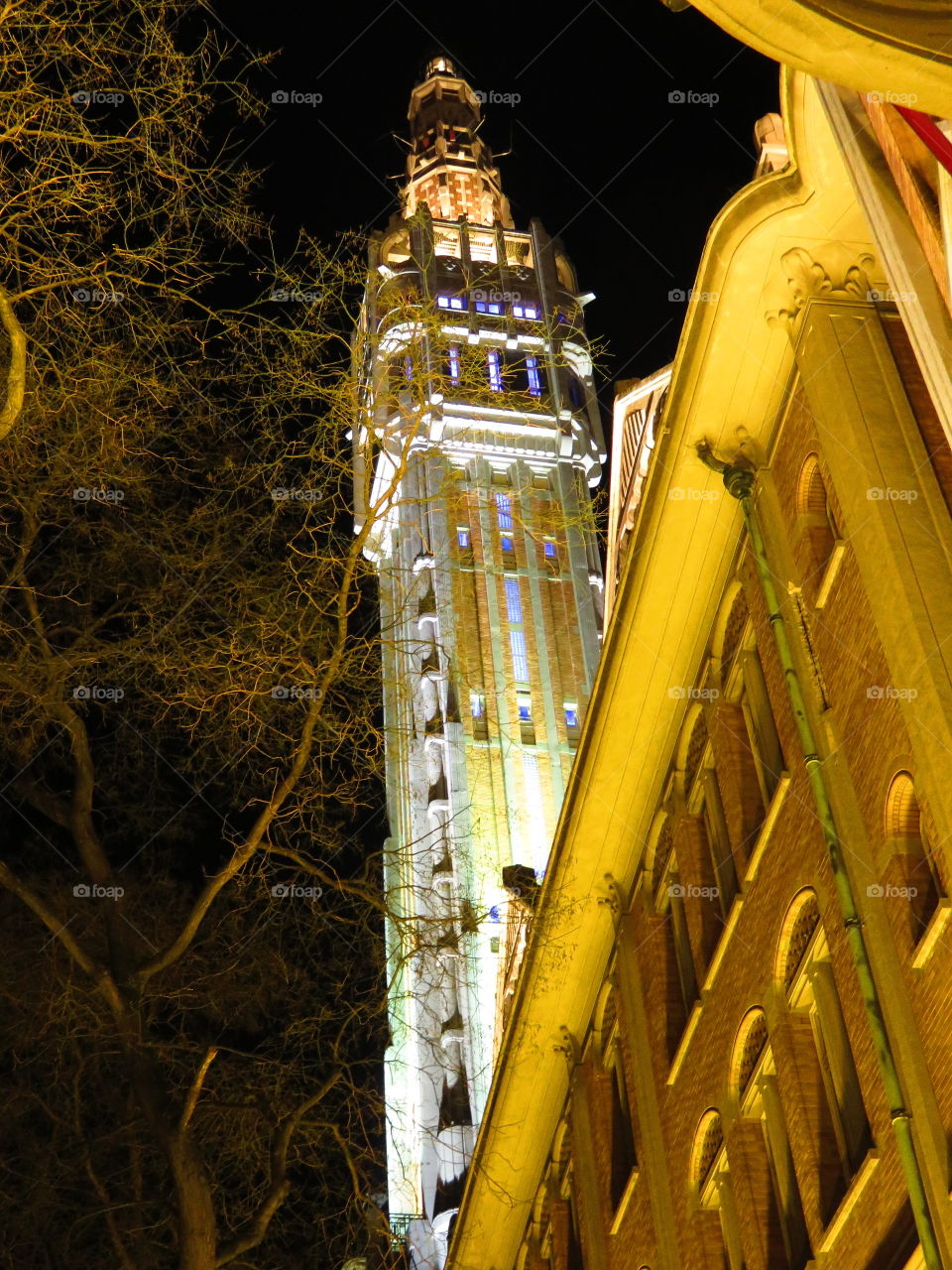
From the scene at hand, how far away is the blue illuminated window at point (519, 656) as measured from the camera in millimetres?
72438

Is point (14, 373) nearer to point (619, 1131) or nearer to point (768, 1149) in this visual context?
point (768, 1149)

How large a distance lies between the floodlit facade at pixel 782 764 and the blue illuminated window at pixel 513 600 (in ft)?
171

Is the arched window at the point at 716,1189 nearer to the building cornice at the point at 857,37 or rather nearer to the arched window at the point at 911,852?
the arched window at the point at 911,852

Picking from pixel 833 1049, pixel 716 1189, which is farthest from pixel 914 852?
pixel 716 1189

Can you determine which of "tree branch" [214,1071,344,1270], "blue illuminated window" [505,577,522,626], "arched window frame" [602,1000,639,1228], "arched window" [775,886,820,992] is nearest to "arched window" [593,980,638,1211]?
"arched window frame" [602,1000,639,1228]

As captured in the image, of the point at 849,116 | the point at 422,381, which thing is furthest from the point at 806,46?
the point at 422,381

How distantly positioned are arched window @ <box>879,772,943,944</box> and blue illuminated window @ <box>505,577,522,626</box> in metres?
61.3

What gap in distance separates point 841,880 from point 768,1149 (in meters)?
3.69

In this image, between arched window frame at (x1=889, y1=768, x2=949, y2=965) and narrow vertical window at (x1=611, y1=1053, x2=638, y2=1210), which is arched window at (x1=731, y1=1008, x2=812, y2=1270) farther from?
narrow vertical window at (x1=611, y1=1053, x2=638, y2=1210)

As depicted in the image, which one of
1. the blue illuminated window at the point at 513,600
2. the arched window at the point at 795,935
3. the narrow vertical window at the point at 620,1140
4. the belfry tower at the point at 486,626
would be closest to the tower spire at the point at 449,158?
the belfry tower at the point at 486,626

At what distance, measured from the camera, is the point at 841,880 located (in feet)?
42.4

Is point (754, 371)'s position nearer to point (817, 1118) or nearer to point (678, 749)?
point (678, 749)

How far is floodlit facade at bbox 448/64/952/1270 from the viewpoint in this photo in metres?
11.8

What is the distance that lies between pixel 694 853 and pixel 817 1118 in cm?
455
